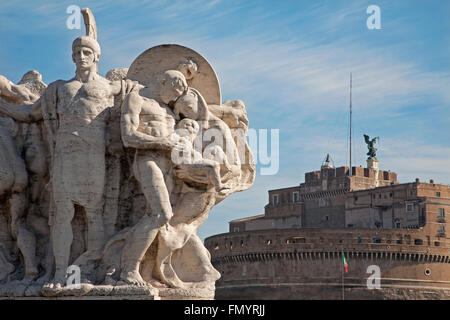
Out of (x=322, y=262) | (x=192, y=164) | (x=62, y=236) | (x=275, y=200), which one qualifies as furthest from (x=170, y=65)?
(x=275, y=200)

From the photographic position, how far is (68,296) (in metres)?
14.0

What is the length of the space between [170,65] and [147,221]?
2.48 meters

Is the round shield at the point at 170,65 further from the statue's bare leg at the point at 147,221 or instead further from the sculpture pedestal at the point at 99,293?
the sculpture pedestal at the point at 99,293

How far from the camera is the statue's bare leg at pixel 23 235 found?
1464 centimetres

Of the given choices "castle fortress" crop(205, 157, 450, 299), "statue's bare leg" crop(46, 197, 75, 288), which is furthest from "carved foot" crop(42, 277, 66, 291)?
"castle fortress" crop(205, 157, 450, 299)

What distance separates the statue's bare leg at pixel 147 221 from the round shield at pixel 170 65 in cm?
155

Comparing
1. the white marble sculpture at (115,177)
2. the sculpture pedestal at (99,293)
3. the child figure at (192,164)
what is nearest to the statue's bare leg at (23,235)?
the white marble sculpture at (115,177)

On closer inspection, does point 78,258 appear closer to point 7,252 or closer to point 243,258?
point 7,252

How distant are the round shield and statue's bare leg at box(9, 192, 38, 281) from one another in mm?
2414
